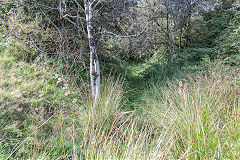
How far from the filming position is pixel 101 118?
2.30 m

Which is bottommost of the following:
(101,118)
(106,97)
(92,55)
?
(101,118)

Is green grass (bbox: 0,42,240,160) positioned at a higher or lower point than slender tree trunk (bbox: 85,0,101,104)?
lower

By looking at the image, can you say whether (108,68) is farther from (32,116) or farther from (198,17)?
(198,17)

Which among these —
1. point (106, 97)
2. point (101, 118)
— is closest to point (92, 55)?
point (106, 97)

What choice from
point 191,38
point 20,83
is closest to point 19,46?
point 20,83

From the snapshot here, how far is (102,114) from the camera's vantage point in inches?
91.4

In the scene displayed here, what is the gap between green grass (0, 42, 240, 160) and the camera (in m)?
1.48

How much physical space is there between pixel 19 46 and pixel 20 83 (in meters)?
1.05

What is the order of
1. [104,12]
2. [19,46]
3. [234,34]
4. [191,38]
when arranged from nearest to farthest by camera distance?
[19,46] → [104,12] → [234,34] → [191,38]

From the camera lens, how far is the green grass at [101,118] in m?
1.48

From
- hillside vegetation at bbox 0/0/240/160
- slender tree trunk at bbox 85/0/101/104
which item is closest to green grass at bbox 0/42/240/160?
hillside vegetation at bbox 0/0/240/160

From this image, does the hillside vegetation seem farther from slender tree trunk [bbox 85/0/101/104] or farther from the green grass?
slender tree trunk [bbox 85/0/101/104]

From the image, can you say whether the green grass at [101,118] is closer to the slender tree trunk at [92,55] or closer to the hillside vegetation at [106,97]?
the hillside vegetation at [106,97]

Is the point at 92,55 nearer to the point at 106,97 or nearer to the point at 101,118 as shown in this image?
Result: the point at 106,97
